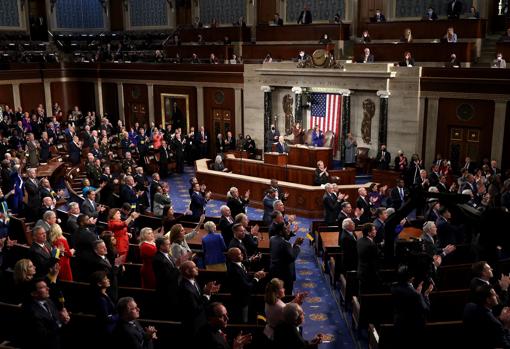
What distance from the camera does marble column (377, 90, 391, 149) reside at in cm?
1716

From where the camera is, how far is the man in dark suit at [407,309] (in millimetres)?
5539

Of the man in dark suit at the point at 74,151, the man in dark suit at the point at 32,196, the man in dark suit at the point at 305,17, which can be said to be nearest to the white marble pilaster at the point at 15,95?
the man in dark suit at the point at 74,151

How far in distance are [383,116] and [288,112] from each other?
3.85 m

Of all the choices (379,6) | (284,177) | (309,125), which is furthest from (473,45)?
(284,177)

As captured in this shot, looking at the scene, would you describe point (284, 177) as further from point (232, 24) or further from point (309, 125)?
point (232, 24)

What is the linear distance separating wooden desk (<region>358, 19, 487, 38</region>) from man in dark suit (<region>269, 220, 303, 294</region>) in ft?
41.0

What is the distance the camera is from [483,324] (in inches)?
198

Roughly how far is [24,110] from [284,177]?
13506 millimetres

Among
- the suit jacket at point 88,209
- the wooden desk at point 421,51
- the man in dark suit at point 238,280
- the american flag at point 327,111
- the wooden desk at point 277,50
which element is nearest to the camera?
the man in dark suit at point 238,280

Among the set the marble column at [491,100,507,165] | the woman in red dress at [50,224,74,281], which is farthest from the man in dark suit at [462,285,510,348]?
the marble column at [491,100,507,165]

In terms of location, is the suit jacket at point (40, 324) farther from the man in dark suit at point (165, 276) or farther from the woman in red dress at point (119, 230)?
the woman in red dress at point (119, 230)

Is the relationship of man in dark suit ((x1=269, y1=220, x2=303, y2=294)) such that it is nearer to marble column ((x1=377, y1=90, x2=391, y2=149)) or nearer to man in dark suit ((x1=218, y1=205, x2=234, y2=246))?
man in dark suit ((x1=218, y1=205, x2=234, y2=246))

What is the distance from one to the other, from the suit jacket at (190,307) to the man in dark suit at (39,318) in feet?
4.03

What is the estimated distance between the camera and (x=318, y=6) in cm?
2164
